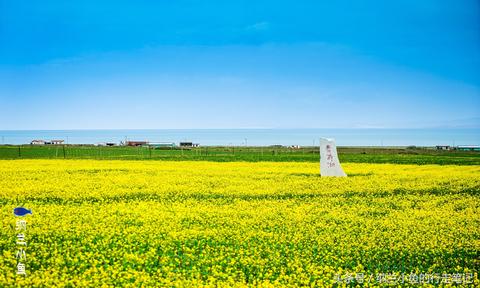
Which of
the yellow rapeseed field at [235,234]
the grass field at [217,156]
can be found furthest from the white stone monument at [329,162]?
the grass field at [217,156]

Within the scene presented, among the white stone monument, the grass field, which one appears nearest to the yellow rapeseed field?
the white stone monument

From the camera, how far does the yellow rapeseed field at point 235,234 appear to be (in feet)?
31.7

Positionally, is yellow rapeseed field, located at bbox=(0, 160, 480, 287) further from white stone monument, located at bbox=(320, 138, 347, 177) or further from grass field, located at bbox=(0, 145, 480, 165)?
grass field, located at bbox=(0, 145, 480, 165)

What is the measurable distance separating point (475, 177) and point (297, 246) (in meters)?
21.1

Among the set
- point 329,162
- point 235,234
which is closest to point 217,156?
point 329,162

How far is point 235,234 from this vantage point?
42.2 ft

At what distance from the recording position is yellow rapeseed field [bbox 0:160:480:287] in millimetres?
9672

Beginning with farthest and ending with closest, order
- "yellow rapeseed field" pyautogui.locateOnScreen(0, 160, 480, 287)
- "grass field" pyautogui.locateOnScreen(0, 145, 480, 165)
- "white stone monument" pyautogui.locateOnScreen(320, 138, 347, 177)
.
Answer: "grass field" pyautogui.locateOnScreen(0, 145, 480, 165)
"white stone monument" pyautogui.locateOnScreen(320, 138, 347, 177)
"yellow rapeseed field" pyautogui.locateOnScreen(0, 160, 480, 287)

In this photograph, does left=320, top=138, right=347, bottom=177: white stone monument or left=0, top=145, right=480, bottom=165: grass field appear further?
left=0, top=145, right=480, bottom=165: grass field

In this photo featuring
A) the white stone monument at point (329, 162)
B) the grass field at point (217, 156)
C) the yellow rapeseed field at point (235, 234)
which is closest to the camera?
the yellow rapeseed field at point (235, 234)

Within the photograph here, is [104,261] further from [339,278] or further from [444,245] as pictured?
[444,245]

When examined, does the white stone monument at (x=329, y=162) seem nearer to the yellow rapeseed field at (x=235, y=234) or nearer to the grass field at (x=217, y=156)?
the yellow rapeseed field at (x=235, y=234)

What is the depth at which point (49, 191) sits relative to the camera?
2009cm

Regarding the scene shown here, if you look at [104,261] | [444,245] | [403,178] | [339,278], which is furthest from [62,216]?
[403,178]
